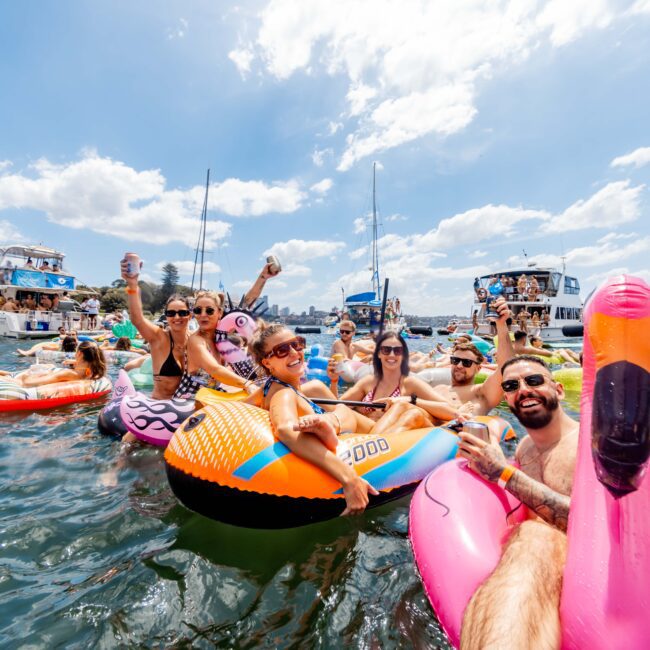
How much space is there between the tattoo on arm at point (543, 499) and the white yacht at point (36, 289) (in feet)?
83.9

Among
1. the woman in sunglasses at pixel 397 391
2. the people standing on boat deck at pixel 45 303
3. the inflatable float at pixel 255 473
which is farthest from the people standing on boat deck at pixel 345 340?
the people standing on boat deck at pixel 45 303

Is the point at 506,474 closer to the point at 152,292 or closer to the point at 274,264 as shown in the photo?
the point at 274,264

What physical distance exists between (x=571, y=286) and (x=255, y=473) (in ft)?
117

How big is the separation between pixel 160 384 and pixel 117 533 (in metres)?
1.96

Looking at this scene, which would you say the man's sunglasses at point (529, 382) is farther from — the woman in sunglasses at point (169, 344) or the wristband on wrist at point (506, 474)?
the woman in sunglasses at point (169, 344)

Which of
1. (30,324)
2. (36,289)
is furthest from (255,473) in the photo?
(36,289)

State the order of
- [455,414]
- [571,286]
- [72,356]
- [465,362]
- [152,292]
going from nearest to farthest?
[455,414], [465,362], [72,356], [571,286], [152,292]

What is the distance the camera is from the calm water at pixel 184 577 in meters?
1.87

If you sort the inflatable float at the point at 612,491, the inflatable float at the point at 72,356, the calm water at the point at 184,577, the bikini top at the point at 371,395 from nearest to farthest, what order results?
1. the inflatable float at the point at 612,491
2. the calm water at the point at 184,577
3. the bikini top at the point at 371,395
4. the inflatable float at the point at 72,356

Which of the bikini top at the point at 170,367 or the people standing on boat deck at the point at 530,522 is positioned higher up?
the bikini top at the point at 170,367

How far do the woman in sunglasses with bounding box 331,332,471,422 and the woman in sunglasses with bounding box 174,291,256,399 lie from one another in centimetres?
145

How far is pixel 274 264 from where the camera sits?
16.4 feet

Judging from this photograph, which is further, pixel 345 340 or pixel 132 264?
pixel 345 340

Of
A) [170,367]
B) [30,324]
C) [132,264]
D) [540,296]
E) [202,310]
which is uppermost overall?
[540,296]
